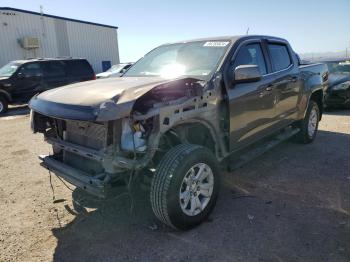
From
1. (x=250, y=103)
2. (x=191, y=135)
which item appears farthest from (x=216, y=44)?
(x=191, y=135)

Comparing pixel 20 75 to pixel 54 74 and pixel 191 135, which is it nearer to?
pixel 54 74

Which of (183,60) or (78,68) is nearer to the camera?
(183,60)

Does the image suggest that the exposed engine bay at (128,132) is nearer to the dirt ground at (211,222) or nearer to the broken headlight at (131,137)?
the broken headlight at (131,137)

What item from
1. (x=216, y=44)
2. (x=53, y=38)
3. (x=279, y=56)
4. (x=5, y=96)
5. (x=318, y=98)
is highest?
(x=53, y=38)

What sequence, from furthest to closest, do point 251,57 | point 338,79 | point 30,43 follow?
point 30,43, point 338,79, point 251,57

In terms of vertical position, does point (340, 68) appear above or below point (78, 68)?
below

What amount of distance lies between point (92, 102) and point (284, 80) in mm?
3269

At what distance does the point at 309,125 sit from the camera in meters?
6.59

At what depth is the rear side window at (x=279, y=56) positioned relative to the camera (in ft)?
17.3

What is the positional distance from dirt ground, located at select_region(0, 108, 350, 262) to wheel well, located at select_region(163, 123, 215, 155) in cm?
74

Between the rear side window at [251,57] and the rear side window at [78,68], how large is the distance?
459 inches

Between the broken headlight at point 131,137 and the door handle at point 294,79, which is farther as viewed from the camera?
the door handle at point 294,79

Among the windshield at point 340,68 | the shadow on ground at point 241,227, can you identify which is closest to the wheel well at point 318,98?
the shadow on ground at point 241,227

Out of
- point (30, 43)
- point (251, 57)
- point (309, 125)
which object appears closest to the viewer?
point (251, 57)
